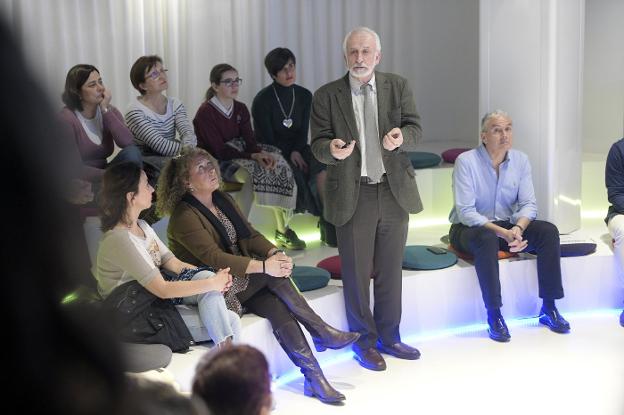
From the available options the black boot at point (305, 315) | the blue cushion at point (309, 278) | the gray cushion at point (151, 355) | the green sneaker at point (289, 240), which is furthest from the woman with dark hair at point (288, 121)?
the gray cushion at point (151, 355)

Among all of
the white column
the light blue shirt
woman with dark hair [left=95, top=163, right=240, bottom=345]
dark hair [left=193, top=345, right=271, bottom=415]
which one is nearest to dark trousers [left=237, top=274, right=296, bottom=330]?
woman with dark hair [left=95, top=163, right=240, bottom=345]

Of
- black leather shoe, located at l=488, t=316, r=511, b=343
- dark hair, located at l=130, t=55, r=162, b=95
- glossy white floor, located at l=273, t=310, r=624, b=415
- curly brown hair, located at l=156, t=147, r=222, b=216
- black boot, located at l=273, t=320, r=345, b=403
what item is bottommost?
glossy white floor, located at l=273, t=310, r=624, b=415

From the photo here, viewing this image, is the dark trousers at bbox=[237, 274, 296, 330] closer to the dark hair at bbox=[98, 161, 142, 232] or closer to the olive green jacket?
the olive green jacket

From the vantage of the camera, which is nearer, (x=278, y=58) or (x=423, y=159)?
(x=278, y=58)

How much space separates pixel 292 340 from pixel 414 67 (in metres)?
4.55

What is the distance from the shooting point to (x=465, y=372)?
4.72 m

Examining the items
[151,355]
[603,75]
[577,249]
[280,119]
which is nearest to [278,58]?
[280,119]

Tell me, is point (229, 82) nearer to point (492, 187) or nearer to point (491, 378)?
point (492, 187)

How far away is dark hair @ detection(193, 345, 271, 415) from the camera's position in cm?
144

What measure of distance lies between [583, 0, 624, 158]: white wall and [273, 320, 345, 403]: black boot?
167 inches

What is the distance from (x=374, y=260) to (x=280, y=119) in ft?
5.39

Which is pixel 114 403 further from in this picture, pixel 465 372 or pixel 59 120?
pixel 465 372

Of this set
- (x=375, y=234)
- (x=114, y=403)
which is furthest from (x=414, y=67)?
(x=114, y=403)

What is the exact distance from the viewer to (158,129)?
208 inches
